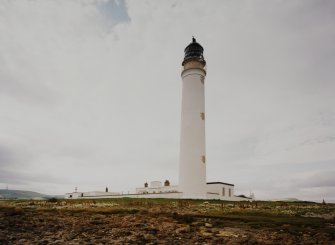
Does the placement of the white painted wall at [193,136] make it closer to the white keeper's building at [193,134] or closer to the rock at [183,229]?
the white keeper's building at [193,134]

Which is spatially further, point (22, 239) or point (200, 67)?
point (200, 67)

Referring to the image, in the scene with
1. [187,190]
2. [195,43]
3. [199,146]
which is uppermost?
[195,43]

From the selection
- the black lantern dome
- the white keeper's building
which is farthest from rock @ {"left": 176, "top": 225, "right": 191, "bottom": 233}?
the black lantern dome

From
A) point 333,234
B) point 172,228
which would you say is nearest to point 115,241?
point 172,228

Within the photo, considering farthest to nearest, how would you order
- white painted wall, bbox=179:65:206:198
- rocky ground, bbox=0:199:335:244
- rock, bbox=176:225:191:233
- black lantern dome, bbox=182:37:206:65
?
black lantern dome, bbox=182:37:206:65 → white painted wall, bbox=179:65:206:198 → rock, bbox=176:225:191:233 → rocky ground, bbox=0:199:335:244

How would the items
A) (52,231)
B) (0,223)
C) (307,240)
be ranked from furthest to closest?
(0,223), (52,231), (307,240)

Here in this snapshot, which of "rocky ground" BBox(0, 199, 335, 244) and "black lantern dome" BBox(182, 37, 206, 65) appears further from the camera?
"black lantern dome" BBox(182, 37, 206, 65)

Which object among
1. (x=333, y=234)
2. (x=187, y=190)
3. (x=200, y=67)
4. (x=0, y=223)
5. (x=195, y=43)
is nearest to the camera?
(x=333, y=234)

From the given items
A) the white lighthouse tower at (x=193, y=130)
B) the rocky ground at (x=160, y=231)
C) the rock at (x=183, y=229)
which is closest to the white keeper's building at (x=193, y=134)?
the white lighthouse tower at (x=193, y=130)

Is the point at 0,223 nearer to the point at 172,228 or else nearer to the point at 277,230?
the point at 172,228

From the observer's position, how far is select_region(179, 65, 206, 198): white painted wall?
35438 millimetres

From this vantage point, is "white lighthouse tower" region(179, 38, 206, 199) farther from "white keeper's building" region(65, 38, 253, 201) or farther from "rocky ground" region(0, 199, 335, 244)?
"rocky ground" region(0, 199, 335, 244)

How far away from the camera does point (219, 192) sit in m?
43.0

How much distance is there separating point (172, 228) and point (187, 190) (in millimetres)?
24442
